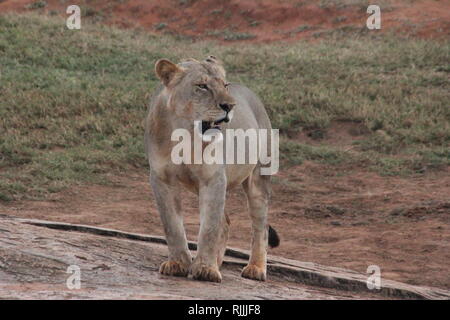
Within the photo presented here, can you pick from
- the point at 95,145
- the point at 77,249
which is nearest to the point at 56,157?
the point at 95,145

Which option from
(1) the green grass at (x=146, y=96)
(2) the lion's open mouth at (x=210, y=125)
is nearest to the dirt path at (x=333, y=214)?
(1) the green grass at (x=146, y=96)

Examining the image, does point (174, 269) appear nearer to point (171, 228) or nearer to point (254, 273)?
point (171, 228)

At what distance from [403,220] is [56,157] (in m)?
5.63

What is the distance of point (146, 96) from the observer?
58.9 ft

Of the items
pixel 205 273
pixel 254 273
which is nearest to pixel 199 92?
pixel 205 273

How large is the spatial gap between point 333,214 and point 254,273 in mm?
5819

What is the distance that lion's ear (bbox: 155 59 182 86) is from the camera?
6.19 metres

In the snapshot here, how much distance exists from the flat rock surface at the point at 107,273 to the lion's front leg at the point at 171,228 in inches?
4.3

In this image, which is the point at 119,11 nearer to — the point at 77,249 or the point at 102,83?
the point at 102,83

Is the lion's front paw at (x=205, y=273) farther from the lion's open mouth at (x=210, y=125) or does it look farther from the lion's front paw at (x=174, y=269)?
the lion's open mouth at (x=210, y=125)

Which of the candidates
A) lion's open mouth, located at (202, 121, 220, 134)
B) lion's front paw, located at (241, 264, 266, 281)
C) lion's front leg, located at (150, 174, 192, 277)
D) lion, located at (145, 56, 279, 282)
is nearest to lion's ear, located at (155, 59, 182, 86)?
lion, located at (145, 56, 279, 282)

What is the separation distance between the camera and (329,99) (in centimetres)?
1780

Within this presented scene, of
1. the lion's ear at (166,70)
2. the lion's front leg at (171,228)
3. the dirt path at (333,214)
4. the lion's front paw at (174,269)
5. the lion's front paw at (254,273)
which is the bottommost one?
the dirt path at (333,214)

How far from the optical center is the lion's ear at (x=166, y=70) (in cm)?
619
